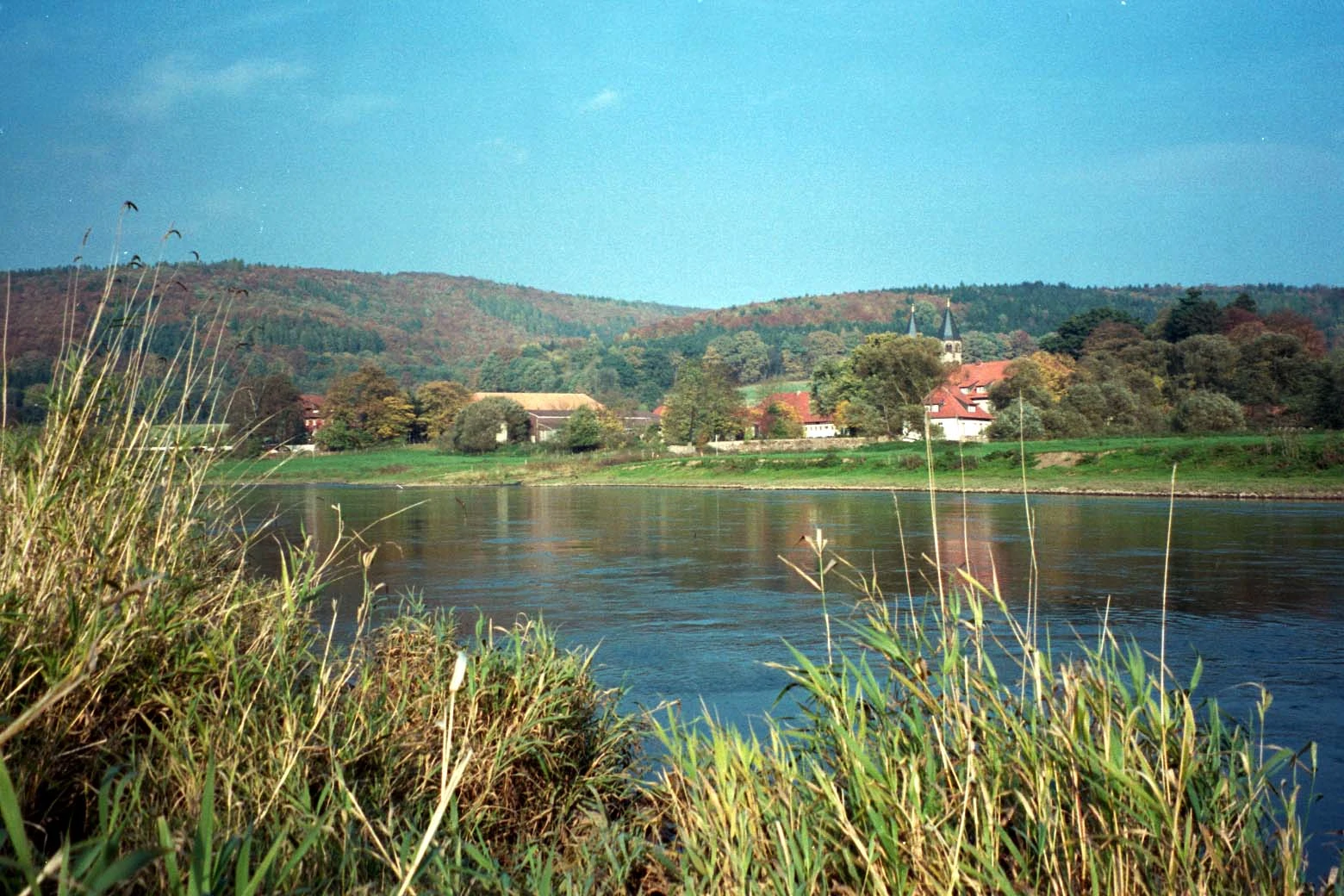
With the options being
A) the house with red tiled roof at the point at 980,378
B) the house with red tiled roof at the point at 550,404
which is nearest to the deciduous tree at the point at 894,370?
the house with red tiled roof at the point at 980,378

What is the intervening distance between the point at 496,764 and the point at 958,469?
44059 mm

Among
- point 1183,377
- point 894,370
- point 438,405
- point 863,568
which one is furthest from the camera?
point 438,405

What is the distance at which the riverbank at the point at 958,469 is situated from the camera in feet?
127

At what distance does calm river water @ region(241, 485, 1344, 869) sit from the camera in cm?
983

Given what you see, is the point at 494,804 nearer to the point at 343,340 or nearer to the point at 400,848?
the point at 400,848

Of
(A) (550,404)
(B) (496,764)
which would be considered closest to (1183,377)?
(B) (496,764)

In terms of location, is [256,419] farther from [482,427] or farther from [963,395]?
[963,395]

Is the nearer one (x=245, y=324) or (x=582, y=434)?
(x=245, y=324)

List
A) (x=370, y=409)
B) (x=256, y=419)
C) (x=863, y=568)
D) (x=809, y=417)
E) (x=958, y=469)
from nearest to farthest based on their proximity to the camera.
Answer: (x=256, y=419), (x=863, y=568), (x=958, y=469), (x=370, y=409), (x=809, y=417)

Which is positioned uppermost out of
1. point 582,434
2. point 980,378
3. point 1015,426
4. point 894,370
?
point 980,378

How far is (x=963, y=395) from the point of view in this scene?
105 metres

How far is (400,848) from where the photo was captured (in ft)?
10.8

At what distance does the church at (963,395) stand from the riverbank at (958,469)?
12.3 m

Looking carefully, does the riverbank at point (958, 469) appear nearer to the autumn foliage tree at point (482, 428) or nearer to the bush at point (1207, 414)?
the autumn foliage tree at point (482, 428)
